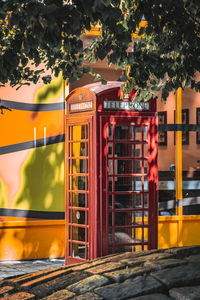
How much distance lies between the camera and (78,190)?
22.1ft

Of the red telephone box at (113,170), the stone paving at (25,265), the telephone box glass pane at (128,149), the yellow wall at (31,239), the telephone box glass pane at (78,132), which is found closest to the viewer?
the red telephone box at (113,170)

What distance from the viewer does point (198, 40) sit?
5258 mm

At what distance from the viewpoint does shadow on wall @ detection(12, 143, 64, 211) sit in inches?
334

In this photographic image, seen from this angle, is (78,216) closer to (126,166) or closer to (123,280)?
(126,166)

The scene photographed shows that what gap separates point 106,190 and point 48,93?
2.78 meters

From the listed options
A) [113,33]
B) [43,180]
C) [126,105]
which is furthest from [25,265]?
[113,33]

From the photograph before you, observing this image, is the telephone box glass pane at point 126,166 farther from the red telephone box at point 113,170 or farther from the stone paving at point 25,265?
the stone paving at point 25,265

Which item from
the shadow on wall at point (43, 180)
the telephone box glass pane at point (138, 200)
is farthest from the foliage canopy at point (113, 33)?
the shadow on wall at point (43, 180)

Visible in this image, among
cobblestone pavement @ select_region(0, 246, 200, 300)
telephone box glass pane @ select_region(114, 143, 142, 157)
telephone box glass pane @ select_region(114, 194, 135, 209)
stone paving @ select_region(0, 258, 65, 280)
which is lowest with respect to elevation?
stone paving @ select_region(0, 258, 65, 280)

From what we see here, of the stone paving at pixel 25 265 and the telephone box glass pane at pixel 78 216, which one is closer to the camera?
the telephone box glass pane at pixel 78 216

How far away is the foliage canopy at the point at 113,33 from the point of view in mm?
4047

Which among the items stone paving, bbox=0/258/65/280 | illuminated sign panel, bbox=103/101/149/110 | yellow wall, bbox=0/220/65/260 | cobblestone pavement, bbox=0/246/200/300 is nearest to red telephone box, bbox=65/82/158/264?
illuminated sign panel, bbox=103/101/149/110

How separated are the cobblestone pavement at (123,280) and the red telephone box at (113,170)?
894 millimetres

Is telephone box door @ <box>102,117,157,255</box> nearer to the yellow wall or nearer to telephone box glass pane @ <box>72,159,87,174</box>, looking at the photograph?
telephone box glass pane @ <box>72,159,87,174</box>
